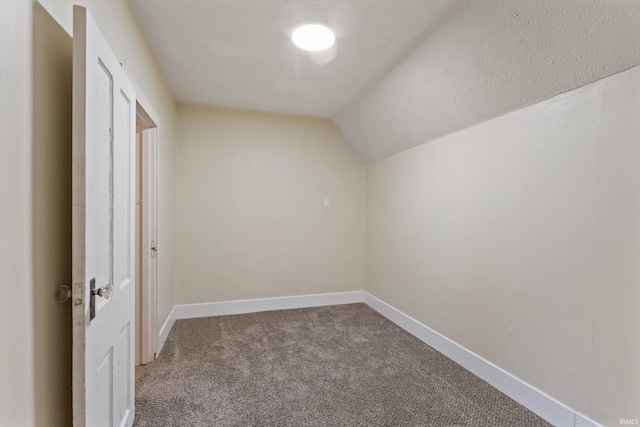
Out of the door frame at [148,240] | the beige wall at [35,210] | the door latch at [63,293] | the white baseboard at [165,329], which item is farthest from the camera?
the white baseboard at [165,329]

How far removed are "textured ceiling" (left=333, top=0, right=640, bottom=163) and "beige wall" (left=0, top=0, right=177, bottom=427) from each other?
6.41 ft

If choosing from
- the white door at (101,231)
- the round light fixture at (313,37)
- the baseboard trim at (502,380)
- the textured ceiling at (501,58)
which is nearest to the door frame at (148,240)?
the white door at (101,231)

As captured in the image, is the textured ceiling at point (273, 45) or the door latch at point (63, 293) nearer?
the door latch at point (63, 293)

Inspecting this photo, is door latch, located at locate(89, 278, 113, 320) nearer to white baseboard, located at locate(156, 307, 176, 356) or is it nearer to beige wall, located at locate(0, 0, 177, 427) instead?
beige wall, located at locate(0, 0, 177, 427)

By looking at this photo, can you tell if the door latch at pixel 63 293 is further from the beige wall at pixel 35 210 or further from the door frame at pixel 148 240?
the door frame at pixel 148 240

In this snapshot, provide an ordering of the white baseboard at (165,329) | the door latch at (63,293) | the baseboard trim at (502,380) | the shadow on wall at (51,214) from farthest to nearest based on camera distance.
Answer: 1. the white baseboard at (165,329)
2. the baseboard trim at (502,380)
3. the door latch at (63,293)
4. the shadow on wall at (51,214)

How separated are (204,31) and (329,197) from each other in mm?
2387

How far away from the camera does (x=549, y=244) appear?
1.82 metres

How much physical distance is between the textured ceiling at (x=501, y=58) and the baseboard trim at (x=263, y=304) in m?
2.25

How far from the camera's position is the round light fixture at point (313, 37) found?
6.53 feet

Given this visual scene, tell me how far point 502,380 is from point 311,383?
1.32 meters

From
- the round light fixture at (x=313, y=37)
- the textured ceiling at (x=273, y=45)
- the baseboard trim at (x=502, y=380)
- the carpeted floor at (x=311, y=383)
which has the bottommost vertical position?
the carpeted floor at (x=311, y=383)

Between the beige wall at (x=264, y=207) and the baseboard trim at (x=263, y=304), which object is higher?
the beige wall at (x=264, y=207)

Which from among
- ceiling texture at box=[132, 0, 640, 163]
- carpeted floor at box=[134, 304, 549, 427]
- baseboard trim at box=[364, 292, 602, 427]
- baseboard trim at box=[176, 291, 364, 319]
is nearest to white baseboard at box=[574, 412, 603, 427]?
baseboard trim at box=[364, 292, 602, 427]
